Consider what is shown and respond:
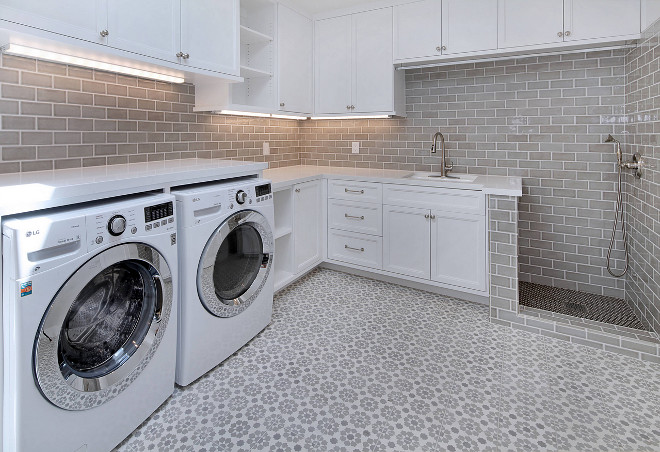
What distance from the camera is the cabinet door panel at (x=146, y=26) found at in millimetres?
1859

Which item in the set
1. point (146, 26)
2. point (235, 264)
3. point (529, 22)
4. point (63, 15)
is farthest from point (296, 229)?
point (529, 22)

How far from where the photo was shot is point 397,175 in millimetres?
3354

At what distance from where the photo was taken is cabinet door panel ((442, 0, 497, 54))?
2848mm

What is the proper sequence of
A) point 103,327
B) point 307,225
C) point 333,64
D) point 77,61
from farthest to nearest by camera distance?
1. point 333,64
2. point 307,225
3. point 77,61
4. point 103,327

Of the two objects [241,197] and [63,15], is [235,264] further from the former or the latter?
[63,15]

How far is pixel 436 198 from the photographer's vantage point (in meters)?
2.95

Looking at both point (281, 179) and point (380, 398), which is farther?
point (281, 179)

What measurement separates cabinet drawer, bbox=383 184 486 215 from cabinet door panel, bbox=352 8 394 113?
792mm

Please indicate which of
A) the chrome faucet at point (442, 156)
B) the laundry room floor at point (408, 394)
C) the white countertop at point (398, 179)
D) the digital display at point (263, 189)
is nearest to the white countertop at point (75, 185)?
the digital display at point (263, 189)

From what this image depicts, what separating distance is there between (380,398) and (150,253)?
4.15 feet

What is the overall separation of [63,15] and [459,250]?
8.90ft

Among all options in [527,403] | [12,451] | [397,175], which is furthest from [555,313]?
[12,451]

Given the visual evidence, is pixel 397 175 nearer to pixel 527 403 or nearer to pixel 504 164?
pixel 504 164

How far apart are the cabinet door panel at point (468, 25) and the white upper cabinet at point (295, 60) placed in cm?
126
